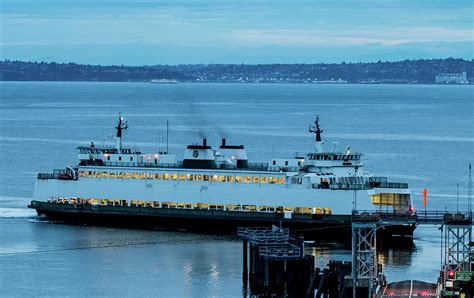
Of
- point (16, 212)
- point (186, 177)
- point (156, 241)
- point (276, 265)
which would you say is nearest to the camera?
point (276, 265)

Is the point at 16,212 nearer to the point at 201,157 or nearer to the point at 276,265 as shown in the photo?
the point at 201,157

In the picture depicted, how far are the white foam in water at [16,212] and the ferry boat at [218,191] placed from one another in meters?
0.83

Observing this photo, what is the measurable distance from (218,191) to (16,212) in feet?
40.2

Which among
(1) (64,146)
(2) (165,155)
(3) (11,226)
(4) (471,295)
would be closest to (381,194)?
(2) (165,155)

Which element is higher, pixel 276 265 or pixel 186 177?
pixel 186 177

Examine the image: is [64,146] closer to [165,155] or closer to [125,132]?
[125,132]

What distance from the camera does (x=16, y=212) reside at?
90.5 m

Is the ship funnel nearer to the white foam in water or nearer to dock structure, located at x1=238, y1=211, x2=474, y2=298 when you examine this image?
the white foam in water

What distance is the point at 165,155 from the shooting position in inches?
3538

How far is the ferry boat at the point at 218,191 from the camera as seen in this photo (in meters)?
81.9

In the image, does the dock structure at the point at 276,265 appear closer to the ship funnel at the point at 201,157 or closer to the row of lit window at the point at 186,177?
the row of lit window at the point at 186,177

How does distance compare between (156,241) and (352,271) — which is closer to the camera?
(352,271)

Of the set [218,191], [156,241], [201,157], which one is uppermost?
[201,157]

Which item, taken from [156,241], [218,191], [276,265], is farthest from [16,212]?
[276,265]
